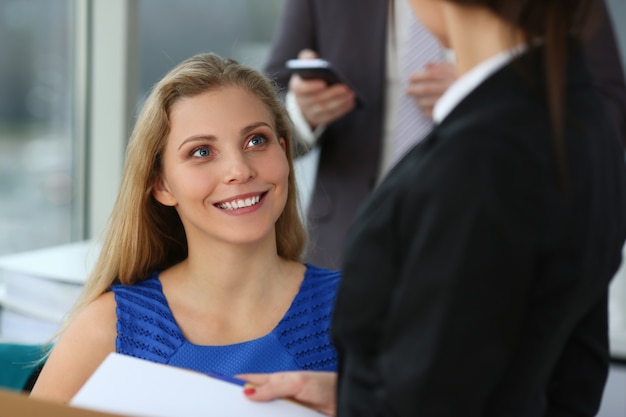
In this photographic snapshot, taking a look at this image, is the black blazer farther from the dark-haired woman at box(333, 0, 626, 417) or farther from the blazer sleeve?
the blazer sleeve

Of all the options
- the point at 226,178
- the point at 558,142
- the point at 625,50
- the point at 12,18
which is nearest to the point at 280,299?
the point at 226,178

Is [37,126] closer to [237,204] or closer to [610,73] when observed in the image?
[237,204]

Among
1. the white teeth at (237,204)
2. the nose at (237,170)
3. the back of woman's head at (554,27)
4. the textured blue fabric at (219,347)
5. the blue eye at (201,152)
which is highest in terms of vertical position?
the back of woman's head at (554,27)

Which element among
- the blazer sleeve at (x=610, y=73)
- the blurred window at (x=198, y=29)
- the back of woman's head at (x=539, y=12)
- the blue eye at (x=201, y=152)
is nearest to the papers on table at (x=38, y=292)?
the blue eye at (x=201, y=152)

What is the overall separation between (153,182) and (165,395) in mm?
543

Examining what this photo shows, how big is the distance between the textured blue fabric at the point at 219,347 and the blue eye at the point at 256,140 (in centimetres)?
27

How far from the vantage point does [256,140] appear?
1.30 metres

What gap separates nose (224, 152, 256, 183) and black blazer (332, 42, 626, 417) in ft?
1.66

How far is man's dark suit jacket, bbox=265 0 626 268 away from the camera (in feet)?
5.88

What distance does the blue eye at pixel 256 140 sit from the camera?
4.25 feet

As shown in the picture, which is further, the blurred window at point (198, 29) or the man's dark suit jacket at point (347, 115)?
the blurred window at point (198, 29)

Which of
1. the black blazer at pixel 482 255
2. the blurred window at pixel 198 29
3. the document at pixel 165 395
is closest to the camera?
the black blazer at pixel 482 255

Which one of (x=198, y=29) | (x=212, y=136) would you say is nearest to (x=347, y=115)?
(x=212, y=136)

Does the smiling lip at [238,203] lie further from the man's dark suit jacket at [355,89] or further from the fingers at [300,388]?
the man's dark suit jacket at [355,89]
